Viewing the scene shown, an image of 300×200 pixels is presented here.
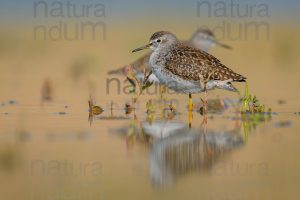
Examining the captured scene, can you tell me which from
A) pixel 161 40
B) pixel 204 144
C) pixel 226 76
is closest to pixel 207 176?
pixel 204 144

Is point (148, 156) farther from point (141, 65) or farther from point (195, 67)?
point (141, 65)

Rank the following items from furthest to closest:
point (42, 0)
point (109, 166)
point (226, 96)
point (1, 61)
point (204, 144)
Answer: point (42, 0) < point (1, 61) < point (226, 96) < point (204, 144) < point (109, 166)

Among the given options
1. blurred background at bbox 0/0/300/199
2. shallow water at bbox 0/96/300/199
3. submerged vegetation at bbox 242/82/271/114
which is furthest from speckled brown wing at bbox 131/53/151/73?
submerged vegetation at bbox 242/82/271/114

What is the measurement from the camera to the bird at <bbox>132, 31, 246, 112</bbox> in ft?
43.4

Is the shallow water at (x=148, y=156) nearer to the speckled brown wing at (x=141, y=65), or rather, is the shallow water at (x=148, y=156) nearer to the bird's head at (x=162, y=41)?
the bird's head at (x=162, y=41)

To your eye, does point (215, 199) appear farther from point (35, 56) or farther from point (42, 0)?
point (42, 0)

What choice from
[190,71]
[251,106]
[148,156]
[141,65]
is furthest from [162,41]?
[148,156]

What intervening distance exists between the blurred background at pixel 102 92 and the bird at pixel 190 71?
2.02ft

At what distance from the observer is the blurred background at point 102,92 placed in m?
8.38

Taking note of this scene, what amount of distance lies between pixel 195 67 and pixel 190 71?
105mm

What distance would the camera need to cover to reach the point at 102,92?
16438 millimetres

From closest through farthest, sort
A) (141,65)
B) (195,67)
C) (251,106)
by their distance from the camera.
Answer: (251,106) < (195,67) < (141,65)

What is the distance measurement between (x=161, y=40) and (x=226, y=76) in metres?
1.66

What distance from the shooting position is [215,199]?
7.69 m
